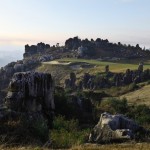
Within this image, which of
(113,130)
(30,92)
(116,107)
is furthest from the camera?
(116,107)

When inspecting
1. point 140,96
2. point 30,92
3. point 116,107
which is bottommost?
point 140,96

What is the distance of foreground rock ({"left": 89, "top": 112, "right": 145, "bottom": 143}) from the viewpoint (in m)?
30.3


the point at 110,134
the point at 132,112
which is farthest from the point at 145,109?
the point at 110,134

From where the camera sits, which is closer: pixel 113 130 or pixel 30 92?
pixel 113 130

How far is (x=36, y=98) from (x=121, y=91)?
13310cm

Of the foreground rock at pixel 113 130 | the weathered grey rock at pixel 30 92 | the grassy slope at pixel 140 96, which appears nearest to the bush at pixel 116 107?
the grassy slope at pixel 140 96

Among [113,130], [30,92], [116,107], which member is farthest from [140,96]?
[113,130]

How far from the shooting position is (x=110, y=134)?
32312 millimetres

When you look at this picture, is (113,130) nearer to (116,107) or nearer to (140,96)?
(116,107)

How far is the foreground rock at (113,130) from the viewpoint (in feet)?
99.5

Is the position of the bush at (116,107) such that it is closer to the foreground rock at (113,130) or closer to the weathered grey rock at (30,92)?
the weathered grey rock at (30,92)

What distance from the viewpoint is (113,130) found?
1304 inches

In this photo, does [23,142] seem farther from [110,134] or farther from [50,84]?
[50,84]

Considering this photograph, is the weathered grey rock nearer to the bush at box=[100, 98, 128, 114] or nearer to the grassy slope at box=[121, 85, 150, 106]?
the bush at box=[100, 98, 128, 114]
